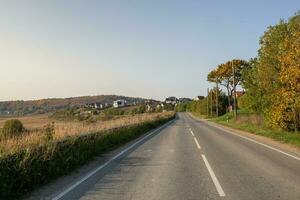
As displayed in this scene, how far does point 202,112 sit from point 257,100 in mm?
81596

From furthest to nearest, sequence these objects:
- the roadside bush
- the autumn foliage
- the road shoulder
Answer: the autumn foliage
the roadside bush
the road shoulder

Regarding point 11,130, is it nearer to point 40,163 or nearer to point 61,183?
point 40,163

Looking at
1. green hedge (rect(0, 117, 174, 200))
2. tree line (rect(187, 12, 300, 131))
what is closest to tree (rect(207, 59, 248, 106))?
tree line (rect(187, 12, 300, 131))

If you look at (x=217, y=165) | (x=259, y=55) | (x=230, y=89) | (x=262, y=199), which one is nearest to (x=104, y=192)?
(x=262, y=199)

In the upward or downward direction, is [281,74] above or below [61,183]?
above

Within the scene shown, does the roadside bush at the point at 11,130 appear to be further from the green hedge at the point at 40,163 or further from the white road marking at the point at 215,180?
the white road marking at the point at 215,180

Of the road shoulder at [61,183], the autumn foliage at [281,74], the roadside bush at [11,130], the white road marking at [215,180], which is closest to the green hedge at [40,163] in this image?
the road shoulder at [61,183]

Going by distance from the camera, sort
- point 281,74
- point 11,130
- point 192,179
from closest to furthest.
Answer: point 192,179 → point 11,130 → point 281,74

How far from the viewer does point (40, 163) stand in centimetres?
1155

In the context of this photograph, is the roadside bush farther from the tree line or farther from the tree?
the tree

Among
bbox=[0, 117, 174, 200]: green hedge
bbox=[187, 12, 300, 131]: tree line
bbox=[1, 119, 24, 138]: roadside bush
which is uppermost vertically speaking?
bbox=[187, 12, 300, 131]: tree line

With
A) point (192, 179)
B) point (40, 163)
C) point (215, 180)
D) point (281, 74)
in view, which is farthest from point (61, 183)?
point (281, 74)

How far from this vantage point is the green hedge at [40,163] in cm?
953

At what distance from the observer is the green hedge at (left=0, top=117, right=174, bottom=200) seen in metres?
9.53
